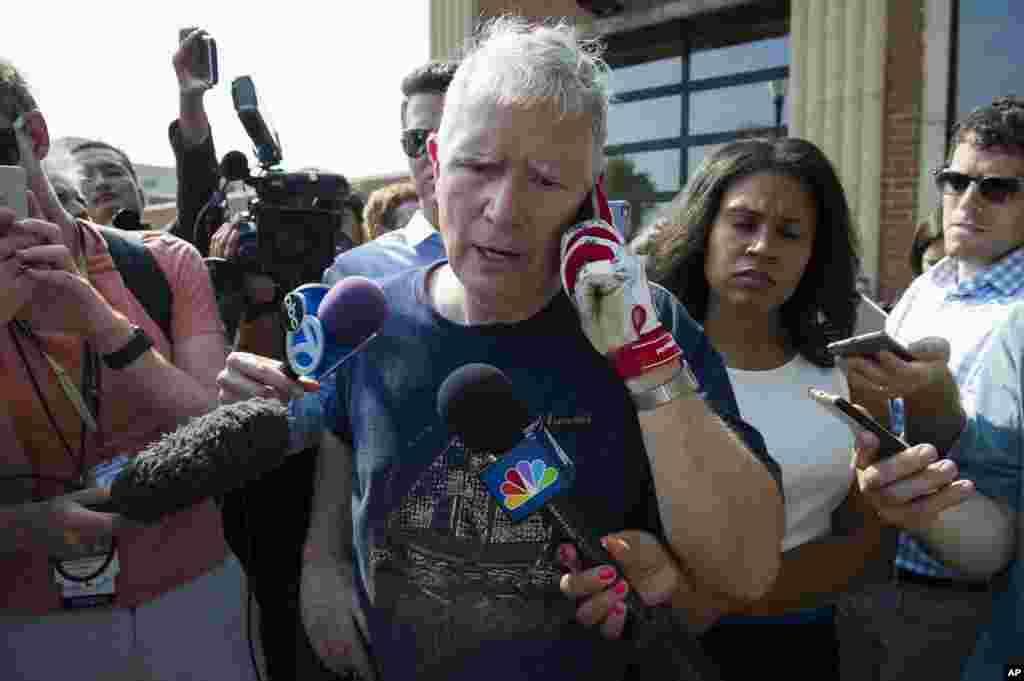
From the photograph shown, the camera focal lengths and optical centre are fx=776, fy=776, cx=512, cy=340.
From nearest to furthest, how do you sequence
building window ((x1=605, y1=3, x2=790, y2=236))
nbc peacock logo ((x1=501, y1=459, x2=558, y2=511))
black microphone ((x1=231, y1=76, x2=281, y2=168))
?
nbc peacock logo ((x1=501, y1=459, x2=558, y2=511)) < black microphone ((x1=231, y1=76, x2=281, y2=168)) < building window ((x1=605, y1=3, x2=790, y2=236))

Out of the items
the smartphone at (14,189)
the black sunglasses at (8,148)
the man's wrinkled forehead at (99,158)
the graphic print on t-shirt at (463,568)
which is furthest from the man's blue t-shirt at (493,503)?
the man's wrinkled forehead at (99,158)

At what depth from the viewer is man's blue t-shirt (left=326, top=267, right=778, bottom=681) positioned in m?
1.30

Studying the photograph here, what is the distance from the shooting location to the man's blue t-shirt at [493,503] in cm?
130

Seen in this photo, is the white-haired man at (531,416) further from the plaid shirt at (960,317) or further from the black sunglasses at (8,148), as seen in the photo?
the plaid shirt at (960,317)

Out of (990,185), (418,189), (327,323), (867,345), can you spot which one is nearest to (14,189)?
(327,323)

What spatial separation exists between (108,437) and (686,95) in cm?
810

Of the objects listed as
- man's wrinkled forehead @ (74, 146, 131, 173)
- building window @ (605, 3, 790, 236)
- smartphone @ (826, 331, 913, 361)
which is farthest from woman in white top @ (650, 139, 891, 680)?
building window @ (605, 3, 790, 236)

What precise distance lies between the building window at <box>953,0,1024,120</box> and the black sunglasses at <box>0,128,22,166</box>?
6.45 metres

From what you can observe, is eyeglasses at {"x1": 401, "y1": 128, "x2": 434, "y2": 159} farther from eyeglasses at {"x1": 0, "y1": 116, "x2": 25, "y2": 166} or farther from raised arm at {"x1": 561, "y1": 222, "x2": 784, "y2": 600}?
raised arm at {"x1": 561, "y1": 222, "x2": 784, "y2": 600}

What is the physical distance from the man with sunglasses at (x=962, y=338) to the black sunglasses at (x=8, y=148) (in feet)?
6.57

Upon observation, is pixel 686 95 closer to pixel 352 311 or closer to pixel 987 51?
pixel 987 51

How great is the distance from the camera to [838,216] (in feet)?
7.03

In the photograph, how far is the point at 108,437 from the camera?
173 cm

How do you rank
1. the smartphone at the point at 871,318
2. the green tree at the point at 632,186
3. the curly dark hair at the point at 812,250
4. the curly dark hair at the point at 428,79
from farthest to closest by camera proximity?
1. the green tree at the point at 632,186
2. the smartphone at the point at 871,318
3. the curly dark hair at the point at 428,79
4. the curly dark hair at the point at 812,250
